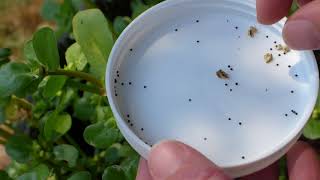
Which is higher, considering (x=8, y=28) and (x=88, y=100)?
(x=88, y=100)

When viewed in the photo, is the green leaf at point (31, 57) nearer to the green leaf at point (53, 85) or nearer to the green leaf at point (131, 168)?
the green leaf at point (53, 85)

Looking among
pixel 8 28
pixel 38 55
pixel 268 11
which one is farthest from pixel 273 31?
pixel 8 28

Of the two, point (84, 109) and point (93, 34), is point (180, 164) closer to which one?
point (93, 34)

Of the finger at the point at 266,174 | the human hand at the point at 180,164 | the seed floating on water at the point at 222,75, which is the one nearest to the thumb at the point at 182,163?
the human hand at the point at 180,164

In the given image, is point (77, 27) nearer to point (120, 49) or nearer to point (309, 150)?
point (120, 49)

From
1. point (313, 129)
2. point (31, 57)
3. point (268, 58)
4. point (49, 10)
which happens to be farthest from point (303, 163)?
point (49, 10)
